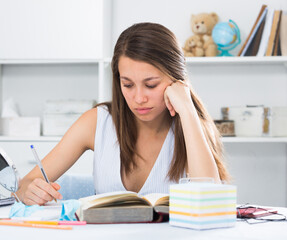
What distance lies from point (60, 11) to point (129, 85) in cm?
140

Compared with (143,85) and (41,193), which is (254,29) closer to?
(143,85)

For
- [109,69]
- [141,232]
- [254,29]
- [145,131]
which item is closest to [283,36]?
[254,29]

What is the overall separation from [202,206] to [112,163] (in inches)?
31.5

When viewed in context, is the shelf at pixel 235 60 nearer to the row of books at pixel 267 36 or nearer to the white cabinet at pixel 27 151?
the row of books at pixel 267 36

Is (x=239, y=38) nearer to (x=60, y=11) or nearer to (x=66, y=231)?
(x=60, y=11)

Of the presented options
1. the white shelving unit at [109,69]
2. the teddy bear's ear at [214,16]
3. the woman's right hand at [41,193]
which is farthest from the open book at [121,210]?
the teddy bear's ear at [214,16]

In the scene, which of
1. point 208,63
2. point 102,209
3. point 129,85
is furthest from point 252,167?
point 102,209

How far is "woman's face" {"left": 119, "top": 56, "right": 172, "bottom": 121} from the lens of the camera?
1503 mm

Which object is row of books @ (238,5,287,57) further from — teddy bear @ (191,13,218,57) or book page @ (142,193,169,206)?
book page @ (142,193,169,206)

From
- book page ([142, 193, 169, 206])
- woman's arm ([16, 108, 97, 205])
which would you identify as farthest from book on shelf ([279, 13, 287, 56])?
book page ([142, 193, 169, 206])

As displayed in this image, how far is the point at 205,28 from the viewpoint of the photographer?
111 inches

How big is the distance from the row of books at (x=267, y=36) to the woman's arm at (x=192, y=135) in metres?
1.25

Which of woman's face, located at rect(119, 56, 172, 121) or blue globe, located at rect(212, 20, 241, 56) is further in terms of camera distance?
blue globe, located at rect(212, 20, 241, 56)

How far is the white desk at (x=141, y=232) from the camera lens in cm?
91
